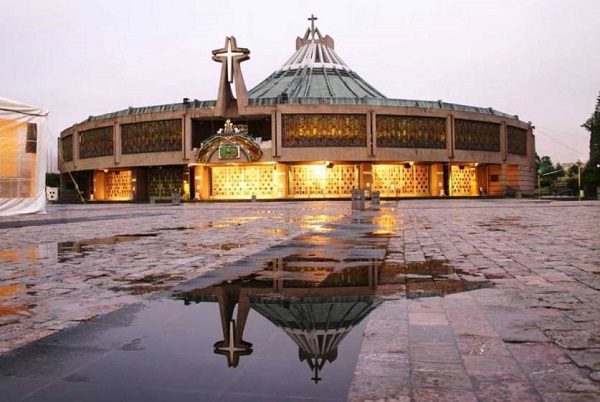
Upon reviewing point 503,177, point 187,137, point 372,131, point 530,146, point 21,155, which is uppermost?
point 372,131

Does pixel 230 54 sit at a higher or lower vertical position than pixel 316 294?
higher

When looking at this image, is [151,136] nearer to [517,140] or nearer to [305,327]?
[517,140]

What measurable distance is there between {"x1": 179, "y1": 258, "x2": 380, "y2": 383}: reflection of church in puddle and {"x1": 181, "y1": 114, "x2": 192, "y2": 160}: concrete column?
5084 cm

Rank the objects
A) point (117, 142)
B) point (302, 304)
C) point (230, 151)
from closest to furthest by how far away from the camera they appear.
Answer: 1. point (302, 304)
2. point (230, 151)
3. point (117, 142)

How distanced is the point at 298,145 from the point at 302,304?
49769mm

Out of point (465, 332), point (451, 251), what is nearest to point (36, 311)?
point (465, 332)

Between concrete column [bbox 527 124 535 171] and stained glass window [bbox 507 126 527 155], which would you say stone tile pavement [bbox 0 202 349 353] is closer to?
stained glass window [bbox 507 126 527 155]

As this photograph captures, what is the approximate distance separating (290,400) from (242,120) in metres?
57.3

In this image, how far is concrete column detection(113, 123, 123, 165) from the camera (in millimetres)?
60000

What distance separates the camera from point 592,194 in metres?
56.6

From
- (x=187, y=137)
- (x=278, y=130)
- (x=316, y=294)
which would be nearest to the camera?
(x=316, y=294)

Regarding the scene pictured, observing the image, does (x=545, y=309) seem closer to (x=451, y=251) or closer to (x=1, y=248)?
(x=451, y=251)

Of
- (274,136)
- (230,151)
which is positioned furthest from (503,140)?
(230,151)

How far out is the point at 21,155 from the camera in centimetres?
2469
